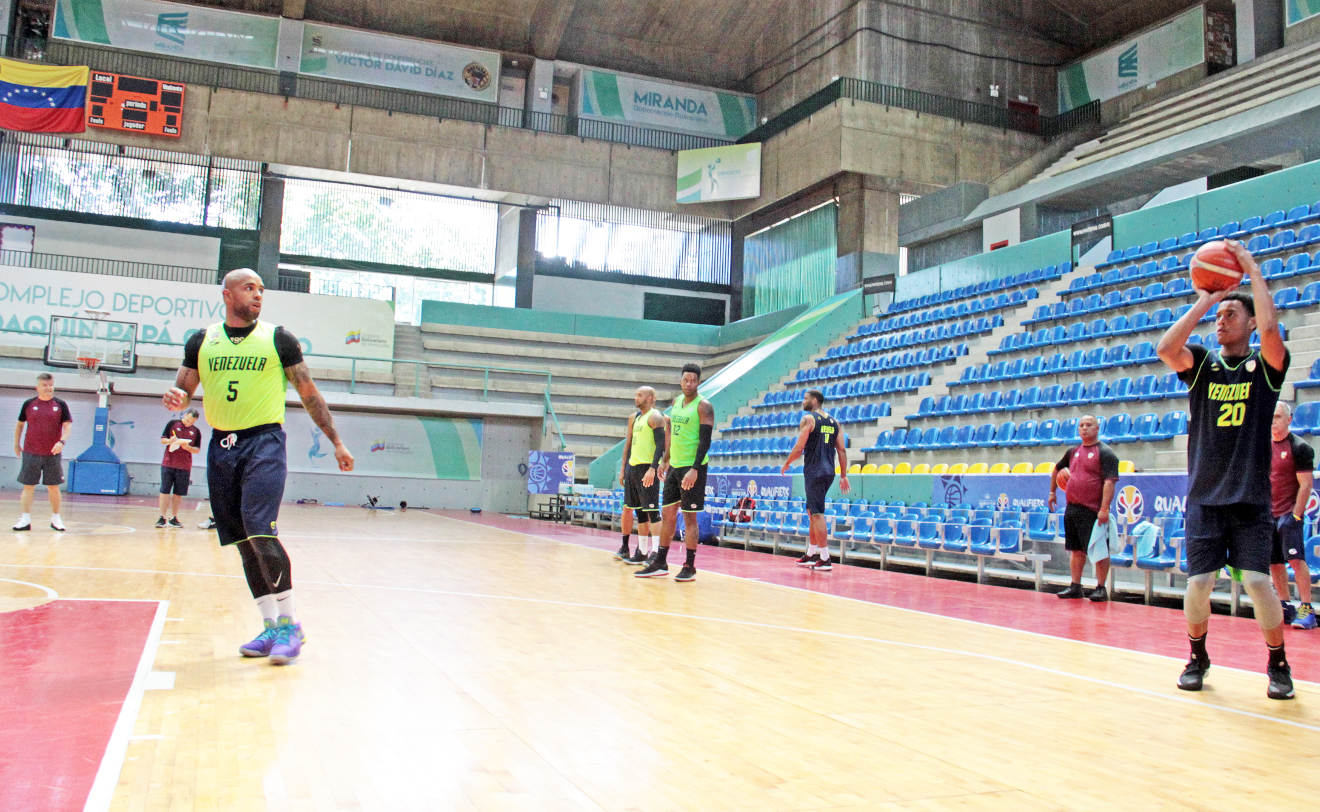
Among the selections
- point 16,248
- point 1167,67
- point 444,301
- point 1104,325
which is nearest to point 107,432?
point 16,248

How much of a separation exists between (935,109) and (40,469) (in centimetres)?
2073

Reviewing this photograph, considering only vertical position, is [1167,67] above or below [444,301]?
above

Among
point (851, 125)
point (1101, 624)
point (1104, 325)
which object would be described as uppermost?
point (851, 125)

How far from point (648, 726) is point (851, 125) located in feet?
72.3

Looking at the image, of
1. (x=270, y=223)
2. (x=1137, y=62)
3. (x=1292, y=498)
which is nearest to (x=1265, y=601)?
(x=1292, y=498)

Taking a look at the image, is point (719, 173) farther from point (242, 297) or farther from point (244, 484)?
point (244, 484)

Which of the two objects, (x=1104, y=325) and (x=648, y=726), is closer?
(x=648, y=726)

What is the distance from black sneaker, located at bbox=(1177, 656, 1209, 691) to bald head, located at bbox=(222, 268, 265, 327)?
4.05 metres

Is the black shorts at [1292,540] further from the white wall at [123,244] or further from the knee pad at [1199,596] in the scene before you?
the white wall at [123,244]

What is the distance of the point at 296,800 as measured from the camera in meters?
2.21

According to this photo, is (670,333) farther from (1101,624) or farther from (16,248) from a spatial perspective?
(1101,624)

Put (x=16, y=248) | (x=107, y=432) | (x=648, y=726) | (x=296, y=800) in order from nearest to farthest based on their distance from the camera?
(x=296, y=800)
(x=648, y=726)
(x=107, y=432)
(x=16, y=248)

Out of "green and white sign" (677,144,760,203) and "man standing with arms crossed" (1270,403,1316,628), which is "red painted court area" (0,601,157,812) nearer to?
"man standing with arms crossed" (1270,403,1316,628)

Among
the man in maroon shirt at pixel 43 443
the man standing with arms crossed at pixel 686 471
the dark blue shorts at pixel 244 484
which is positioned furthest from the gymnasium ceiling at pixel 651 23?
the dark blue shorts at pixel 244 484
